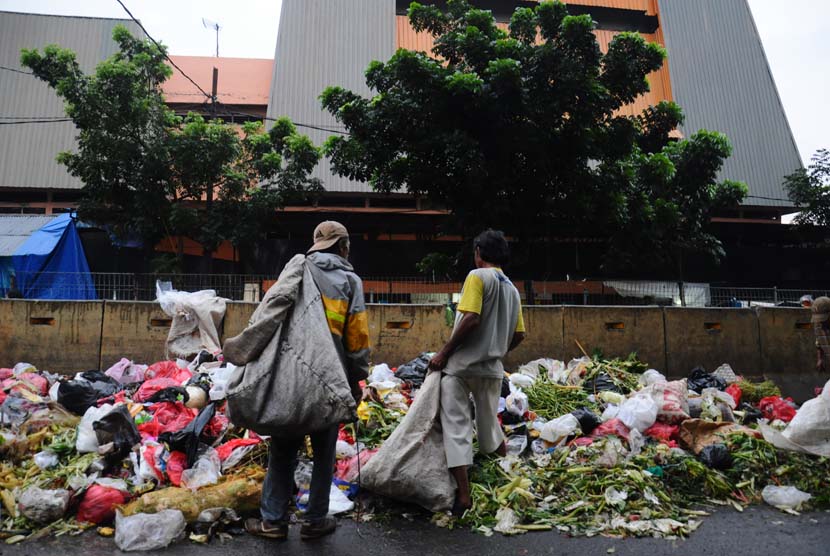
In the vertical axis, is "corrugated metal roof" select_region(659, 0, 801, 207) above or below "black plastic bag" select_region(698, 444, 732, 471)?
above

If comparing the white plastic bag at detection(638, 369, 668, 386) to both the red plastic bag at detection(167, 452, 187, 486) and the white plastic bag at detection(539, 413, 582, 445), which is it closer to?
the white plastic bag at detection(539, 413, 582, 445)

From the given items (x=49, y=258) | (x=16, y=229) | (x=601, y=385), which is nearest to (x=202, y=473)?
Answer: (x=601, y=385)

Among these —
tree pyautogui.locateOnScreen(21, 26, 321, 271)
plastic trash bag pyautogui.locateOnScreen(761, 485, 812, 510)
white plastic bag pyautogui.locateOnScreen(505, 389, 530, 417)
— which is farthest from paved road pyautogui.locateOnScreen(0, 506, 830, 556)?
tree pyautogui.locateOnScreen(21, 26, 321, 271)

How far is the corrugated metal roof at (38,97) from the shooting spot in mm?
19250

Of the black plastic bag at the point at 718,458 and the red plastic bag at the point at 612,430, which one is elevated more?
the red plastic bag at the point at 612,430

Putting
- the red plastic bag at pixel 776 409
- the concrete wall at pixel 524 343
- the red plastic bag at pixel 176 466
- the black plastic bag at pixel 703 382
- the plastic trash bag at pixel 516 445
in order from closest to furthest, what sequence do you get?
the red plastic bag at pixel 176 466, the plastic trash bag at pixel 516 445, the red plastic bag at pixel 776 409, the black plastic bag at pixel 703 382, the concrete wall at pixel 524 343

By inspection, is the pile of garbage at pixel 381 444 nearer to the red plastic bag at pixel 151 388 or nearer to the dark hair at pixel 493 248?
the red plastic bag at pixel 151 388

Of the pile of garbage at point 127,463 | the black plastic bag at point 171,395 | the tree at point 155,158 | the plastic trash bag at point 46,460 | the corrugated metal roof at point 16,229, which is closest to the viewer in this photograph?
the pile of garbage at point 127,463

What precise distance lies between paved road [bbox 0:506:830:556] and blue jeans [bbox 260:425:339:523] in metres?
0.16

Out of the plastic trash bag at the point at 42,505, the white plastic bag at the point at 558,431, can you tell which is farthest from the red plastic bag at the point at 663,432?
the plastic trash bag at the point at 42,505

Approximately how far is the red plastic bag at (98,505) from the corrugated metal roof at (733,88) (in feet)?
74.9

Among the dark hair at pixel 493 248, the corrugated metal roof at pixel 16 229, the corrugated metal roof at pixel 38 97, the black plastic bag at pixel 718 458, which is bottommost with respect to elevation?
the black plastic bag at pixel 718 458

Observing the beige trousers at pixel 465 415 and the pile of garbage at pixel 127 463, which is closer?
the pile of garbage at pixel 127 463

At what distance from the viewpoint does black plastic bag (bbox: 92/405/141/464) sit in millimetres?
4051
